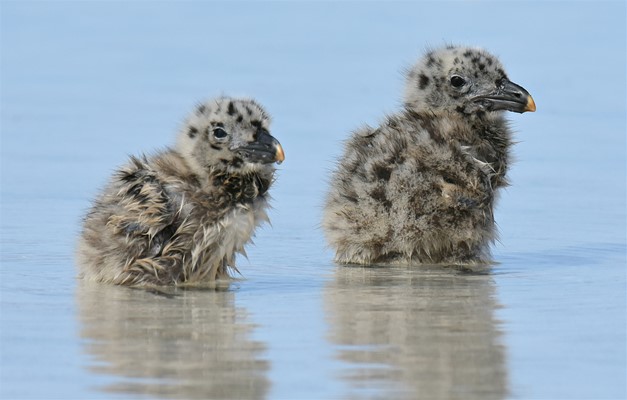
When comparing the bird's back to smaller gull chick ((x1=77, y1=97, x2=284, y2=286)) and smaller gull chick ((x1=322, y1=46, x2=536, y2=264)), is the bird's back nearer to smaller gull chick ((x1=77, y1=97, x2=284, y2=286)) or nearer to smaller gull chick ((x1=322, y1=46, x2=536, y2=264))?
smaller gull chick ((x1=322, y1=46, x2=536, y2=264))

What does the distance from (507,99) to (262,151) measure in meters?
2.53

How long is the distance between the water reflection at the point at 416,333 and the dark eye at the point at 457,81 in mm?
1546

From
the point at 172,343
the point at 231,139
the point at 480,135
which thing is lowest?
the point at 172,343

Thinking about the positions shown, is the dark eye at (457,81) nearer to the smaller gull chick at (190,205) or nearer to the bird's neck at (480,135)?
the bird's neck at (480,135)

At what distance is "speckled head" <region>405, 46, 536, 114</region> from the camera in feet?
38.1

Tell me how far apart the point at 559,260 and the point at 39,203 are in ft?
15.5

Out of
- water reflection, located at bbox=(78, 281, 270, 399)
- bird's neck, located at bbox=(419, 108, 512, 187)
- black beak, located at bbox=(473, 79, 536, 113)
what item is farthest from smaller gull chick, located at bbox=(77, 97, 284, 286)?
black beak, located at bbox=(473, 79, 536, 113)

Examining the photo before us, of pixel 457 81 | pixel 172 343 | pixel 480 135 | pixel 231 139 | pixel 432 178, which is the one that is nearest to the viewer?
pixel 172 343

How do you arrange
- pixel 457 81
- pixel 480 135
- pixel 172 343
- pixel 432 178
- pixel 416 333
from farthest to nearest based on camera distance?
1. pixel 457 81
2. pixel 480 135
3. pixel 432 178
4. pixel 416 333
5. pixel 172 343

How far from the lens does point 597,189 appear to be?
14.5 m

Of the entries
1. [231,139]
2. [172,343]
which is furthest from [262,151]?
[172,343]

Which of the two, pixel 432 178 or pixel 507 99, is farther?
pixel 507 99

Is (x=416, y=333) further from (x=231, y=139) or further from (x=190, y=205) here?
(x=231, y=139)

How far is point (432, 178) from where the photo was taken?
11.0m
